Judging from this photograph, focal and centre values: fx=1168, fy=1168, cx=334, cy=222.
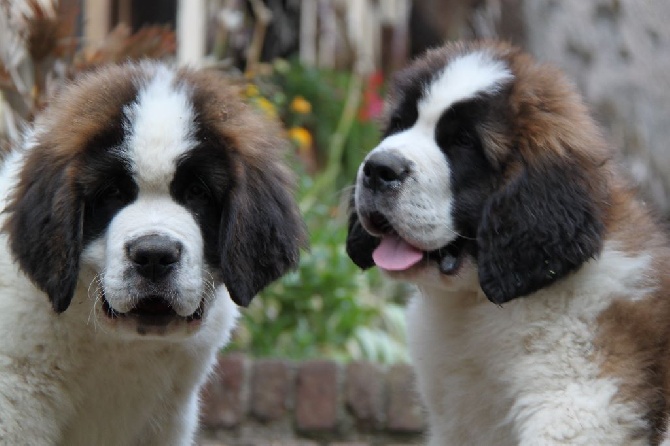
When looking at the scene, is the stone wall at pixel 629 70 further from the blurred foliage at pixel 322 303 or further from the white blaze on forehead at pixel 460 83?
the white blaze on forehead at pixel 460 83

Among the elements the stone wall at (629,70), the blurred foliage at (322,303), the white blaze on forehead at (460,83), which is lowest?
the blurred foliage at (322,303)

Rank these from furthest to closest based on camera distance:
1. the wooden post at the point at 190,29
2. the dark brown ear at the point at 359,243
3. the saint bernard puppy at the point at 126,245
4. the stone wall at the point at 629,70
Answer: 1. the wooden post at the point at 190,29
2. the stone wall at the point at 629,70
3. the dark brown ear at the point at 359,243
4. the saint bernard puppy at the point at 126,245

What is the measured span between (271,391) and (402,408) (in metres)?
0.65

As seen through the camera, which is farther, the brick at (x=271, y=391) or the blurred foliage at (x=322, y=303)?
the blurred foliage at (x=322, y=303)

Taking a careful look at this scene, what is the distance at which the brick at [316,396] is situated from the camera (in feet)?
18.4

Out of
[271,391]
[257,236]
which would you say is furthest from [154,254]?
[271,391]

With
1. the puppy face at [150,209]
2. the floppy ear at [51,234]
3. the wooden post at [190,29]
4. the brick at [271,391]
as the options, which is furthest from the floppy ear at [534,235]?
the wooden post at [190,29]

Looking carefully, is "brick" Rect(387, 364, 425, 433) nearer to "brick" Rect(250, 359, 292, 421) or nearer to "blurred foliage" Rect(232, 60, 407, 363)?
"brick" Rect(250, 359, 292, 421)

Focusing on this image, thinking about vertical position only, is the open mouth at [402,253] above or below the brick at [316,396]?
above

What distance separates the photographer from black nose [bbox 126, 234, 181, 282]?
131 inches

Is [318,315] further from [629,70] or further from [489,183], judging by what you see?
[489,183]

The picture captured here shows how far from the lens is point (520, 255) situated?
11.4ft

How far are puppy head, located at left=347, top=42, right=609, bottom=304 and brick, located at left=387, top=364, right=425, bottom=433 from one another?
6.85ft

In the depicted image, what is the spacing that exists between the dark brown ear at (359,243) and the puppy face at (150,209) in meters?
0.32
